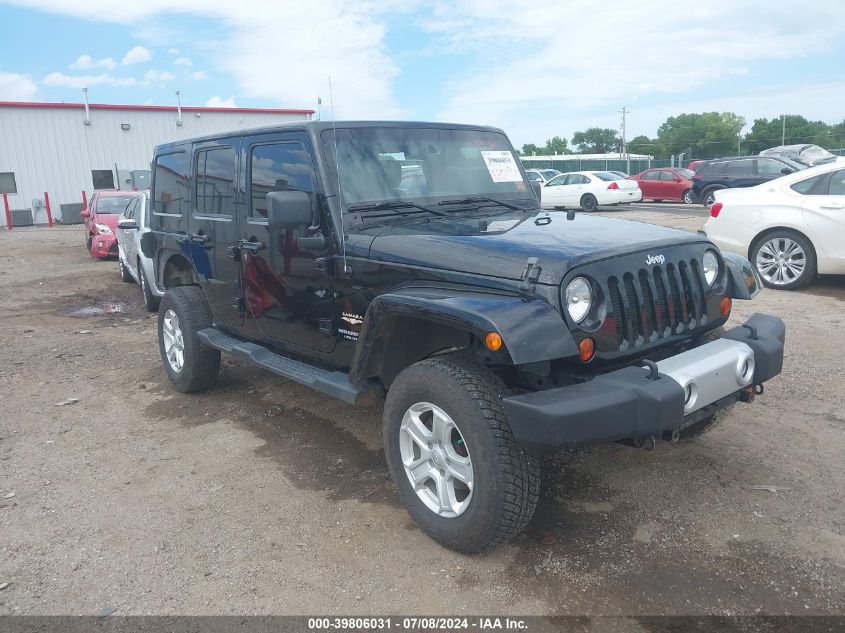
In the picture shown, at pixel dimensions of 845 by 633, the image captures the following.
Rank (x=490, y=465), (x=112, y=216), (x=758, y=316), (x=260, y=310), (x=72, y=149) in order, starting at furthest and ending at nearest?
1. (x=72, y=149)
2. (x=112, y=216)
3. (x=260, y=310)
4. (x=758, y=316)
5. (x=490, y=465)

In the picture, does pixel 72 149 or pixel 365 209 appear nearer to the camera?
pixel 365 209

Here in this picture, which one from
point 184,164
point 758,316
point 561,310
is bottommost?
point 758,316

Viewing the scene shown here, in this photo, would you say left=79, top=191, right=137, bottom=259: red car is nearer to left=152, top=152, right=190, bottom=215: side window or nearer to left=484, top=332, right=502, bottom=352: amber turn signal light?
left=152, top=152, right=190, bottom=215: side window

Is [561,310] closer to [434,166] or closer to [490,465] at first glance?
[490,465]

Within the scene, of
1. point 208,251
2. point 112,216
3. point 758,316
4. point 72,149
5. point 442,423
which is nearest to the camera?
point 442,423

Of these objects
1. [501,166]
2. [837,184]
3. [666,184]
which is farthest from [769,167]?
[501,166]

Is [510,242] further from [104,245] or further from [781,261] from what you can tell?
[104,245]

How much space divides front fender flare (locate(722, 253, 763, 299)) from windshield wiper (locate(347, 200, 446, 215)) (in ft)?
5.40

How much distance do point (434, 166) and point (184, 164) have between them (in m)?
2.29

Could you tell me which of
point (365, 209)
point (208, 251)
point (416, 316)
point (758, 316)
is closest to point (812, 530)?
point (758, 316)

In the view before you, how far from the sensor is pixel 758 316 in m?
3.76

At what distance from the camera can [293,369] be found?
4266 mm

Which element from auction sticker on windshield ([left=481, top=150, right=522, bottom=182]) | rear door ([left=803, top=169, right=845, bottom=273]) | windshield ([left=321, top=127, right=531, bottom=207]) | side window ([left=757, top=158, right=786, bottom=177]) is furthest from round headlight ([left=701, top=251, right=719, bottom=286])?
side window ([left=757, top=158, right=786, bottom=177])

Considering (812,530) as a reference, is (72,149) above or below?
above
